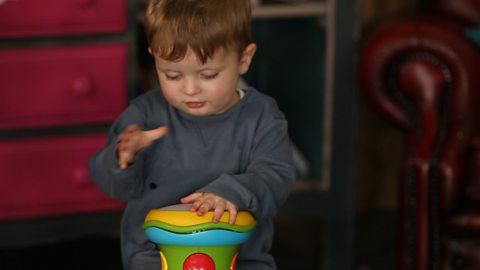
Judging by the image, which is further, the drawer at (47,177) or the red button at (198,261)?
the drawer at (47,177)

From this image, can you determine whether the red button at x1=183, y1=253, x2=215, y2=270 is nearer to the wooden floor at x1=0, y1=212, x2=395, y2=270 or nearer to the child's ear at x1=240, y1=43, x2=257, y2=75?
the child's ear at x1=240, y1=43, x2=257, y2=75

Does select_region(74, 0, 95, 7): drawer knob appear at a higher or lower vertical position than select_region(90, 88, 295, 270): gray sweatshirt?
higher

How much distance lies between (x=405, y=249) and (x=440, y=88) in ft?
1.36

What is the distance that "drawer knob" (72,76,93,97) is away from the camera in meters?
2.34

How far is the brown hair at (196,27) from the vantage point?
56.4 inches

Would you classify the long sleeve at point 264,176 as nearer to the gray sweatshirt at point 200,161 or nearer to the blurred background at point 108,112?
the gray sweatshirt at point 200,161

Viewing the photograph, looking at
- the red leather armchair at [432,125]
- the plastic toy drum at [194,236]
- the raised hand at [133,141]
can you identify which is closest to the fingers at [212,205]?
the plastic toy drum at [194,236]

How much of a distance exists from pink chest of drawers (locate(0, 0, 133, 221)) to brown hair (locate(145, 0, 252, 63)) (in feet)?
2.89

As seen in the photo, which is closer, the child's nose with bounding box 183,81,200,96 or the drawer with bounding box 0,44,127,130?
the child's nose with bounding box 183,81,200,96

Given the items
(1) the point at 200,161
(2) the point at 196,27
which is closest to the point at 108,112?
(1) the point at 200,161

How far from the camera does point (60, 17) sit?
2305 mm

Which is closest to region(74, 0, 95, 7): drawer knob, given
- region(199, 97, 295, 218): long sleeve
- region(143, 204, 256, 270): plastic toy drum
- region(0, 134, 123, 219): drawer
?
region(0, 134, 123, 219): drawer

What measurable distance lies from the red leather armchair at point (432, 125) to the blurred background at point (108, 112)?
8 cm

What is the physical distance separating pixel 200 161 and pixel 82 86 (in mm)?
865
